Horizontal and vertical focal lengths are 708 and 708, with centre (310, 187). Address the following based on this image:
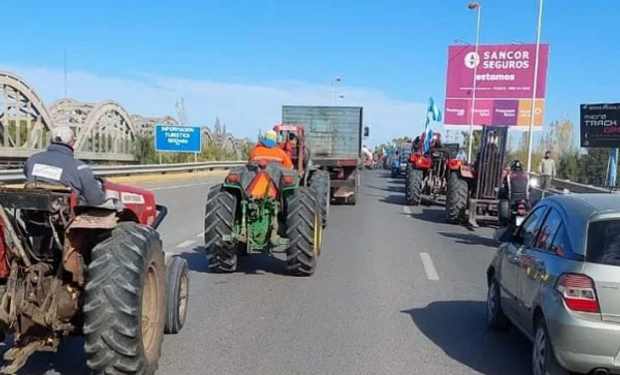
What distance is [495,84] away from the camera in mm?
44438

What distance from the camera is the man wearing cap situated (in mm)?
4949

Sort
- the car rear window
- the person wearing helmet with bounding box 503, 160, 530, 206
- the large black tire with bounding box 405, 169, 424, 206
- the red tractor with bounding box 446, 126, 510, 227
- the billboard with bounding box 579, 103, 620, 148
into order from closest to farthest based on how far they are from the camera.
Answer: the car rear window < the person wearing helmet with bounding box 503, 160, 530, 206 < the red tractor with bounding box 446, 126, 510, 227 < the billboard with bounding box 579, 103, 620, 148 < the large black tire with bounding box 405, 169, 424, 206

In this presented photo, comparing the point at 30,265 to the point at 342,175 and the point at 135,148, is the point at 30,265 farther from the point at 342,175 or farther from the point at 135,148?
the point at 135,148

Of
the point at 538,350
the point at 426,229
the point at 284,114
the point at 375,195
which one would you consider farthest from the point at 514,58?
the point at 538,350

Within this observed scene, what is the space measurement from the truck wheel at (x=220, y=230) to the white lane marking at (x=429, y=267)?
2.74 m

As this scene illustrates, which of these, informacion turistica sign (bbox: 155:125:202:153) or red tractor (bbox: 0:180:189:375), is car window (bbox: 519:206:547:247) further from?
informacion turistica sign (bbox: 155:125:202:153)

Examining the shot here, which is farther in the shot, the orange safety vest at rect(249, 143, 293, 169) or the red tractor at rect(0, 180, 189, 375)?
the orange safety vest at rect(249, 143, 293, 169)

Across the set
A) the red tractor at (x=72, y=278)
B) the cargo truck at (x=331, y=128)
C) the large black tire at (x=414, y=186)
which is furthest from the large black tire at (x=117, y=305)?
the large black tire at (x=414, y=186)

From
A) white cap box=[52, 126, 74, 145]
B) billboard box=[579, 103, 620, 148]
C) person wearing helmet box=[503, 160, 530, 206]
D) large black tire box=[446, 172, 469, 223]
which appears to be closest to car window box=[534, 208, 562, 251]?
white cap box=[52, 126, 74, 145]

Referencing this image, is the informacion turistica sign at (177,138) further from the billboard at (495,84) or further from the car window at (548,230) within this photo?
the car window at (548,230)

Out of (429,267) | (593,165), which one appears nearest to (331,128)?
(593,165)

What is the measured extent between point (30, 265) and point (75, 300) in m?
0.39

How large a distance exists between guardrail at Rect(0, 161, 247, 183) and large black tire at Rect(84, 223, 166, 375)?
14177mm

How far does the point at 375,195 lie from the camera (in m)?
27.2
